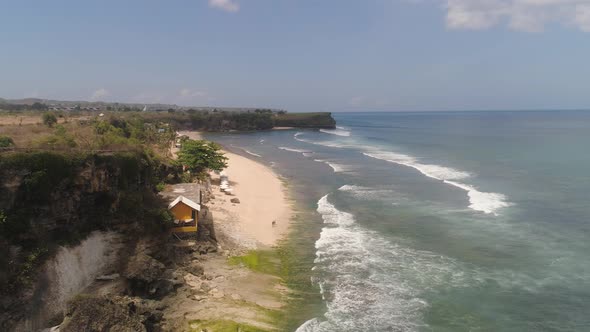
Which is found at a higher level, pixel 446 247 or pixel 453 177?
pixel 453 177

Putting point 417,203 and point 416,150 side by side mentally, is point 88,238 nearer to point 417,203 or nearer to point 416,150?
point 417,203

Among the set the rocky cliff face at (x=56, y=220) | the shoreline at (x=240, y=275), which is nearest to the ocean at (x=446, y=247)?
the shoreline at (x=240, y=275)

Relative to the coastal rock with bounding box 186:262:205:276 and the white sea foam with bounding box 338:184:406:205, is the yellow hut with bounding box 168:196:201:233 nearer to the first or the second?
the coastal rock with bounding box 186:262:205:276

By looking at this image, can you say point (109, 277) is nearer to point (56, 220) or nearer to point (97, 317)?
point (56, 220)

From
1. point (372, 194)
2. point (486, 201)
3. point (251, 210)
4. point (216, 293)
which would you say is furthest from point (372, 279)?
point (486, 201)

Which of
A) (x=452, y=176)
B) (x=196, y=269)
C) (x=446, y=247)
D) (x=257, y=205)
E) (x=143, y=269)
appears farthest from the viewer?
(x=452, y=176)

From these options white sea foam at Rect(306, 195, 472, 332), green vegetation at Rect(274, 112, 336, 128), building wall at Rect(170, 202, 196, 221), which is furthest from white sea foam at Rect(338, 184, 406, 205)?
green vegetation at Rect(274, 112, 336, 128)
